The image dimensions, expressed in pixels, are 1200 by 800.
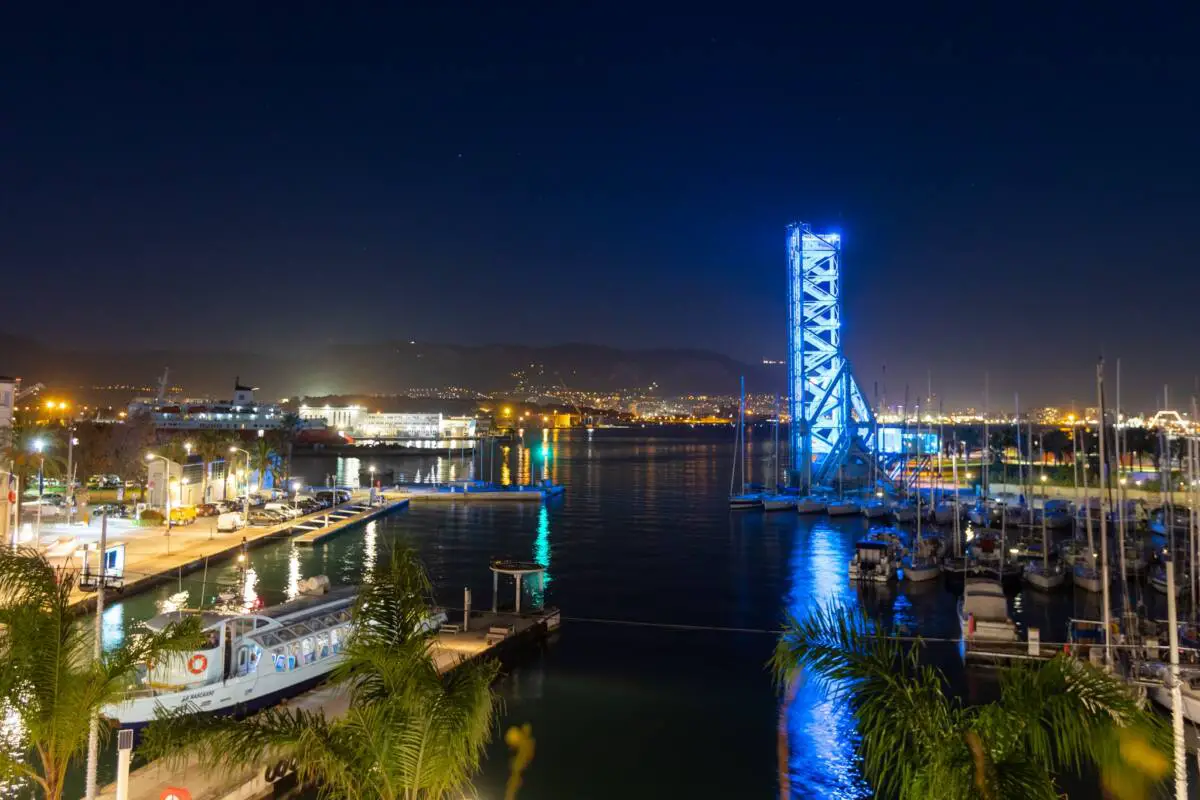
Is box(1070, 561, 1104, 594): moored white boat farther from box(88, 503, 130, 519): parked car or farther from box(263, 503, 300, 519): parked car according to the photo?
box(88, 503, 130, 519): parked car

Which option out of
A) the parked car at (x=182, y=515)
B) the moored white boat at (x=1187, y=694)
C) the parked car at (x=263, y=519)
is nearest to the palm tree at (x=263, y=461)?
the parked car at (x=263, y=519)

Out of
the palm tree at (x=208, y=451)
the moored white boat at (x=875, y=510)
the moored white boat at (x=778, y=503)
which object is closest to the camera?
the palm tree at (x=208, y=451)

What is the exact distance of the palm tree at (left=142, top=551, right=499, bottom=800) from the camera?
472 centimetres

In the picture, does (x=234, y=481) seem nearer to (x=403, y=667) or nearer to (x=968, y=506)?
(x=968, y=506)

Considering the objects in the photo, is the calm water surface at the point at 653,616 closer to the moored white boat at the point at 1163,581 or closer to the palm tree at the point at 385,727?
the palm tree at the point at 385,727

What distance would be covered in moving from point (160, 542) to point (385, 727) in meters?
28.1

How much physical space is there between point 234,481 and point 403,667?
136ft

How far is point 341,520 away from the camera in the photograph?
39438 mm

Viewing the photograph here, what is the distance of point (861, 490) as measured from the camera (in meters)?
54.5

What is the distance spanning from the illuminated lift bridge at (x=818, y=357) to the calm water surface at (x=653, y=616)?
40.0ft

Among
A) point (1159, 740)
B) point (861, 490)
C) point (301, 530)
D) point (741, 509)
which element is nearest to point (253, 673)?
point (1159, 740)

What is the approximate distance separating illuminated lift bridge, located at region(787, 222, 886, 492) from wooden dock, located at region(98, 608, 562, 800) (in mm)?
41010

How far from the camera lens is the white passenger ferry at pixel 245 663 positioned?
1254cm

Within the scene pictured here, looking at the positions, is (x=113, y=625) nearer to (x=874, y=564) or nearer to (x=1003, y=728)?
(x=1003, y=728)
